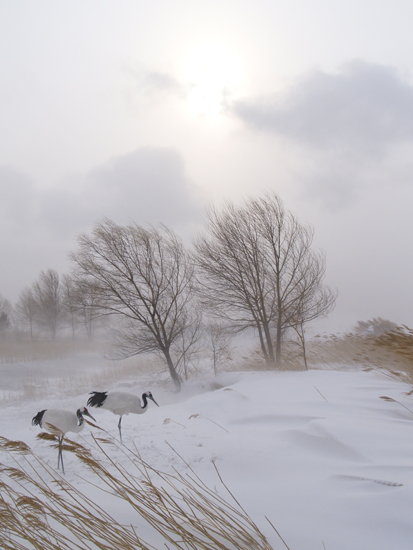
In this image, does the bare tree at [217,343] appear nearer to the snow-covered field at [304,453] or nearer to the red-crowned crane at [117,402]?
the snow-covered field at [304,453]

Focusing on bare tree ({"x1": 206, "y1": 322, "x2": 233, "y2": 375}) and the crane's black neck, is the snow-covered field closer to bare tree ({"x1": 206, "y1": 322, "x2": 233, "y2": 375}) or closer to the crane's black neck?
the crane's black neck

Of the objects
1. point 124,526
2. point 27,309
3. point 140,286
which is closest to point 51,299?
point 27,309

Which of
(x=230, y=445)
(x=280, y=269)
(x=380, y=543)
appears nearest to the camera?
(x=380, y=543)

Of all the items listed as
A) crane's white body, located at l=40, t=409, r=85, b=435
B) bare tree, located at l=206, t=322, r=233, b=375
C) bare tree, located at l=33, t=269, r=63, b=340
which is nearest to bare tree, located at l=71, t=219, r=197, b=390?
bare tree, located at l=206, t=322, r=233, b=375

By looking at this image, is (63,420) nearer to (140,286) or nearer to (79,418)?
(79,418)

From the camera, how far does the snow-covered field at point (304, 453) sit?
204 centimetres

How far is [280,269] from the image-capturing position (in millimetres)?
13656

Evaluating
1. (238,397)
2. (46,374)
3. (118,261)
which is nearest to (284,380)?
(238,397)

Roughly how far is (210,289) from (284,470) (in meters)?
11.3

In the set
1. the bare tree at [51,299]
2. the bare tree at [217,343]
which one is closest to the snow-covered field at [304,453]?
the bare tree at [217,343]

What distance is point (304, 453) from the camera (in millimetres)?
3318

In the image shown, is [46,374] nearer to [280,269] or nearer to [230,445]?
[280,269]

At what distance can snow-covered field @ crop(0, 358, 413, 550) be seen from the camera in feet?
6.71

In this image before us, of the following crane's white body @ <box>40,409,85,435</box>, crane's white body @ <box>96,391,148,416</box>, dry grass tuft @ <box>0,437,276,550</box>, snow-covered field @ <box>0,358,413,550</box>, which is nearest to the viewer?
dry grass tuft @ <box>0,437,276,550</box>
